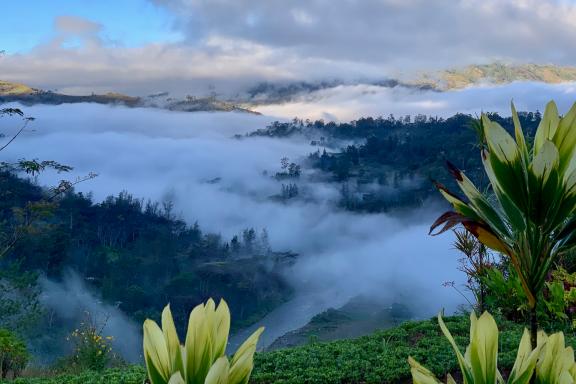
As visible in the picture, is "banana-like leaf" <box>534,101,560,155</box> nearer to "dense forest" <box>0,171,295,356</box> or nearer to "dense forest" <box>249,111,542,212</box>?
"dense forest" <box>0,171,295,356</box>

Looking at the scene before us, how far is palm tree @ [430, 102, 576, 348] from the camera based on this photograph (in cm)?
138

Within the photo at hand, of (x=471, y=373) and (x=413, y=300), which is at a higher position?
(x=471, y=373)

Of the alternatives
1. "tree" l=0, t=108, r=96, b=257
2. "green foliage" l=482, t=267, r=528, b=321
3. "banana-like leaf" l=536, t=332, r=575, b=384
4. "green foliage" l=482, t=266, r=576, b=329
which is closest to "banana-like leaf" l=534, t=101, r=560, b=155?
"banana-like leaf" l=536, t=332, r=575, b=384

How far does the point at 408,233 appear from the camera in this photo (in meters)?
80.5

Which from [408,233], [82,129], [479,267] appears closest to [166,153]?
[82,129]

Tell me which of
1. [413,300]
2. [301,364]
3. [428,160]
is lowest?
[413,300]

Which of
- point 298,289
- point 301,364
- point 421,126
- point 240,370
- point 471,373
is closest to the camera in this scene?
point 240,370

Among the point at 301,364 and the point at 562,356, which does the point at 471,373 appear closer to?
the point at 562,356

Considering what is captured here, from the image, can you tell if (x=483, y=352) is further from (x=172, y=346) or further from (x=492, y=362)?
(x=172, y=346)

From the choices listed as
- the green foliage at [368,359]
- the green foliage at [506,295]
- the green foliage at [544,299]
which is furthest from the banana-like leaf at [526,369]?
the green foliage at [506,295]

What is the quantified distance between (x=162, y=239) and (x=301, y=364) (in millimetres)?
62463

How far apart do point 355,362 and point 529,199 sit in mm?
3250

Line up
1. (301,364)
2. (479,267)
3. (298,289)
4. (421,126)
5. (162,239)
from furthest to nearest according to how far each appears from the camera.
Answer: (421,126) → (298,289) → (162,239) → (479,267) → (301,364)

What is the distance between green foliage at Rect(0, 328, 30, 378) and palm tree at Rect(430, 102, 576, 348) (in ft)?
17.9
